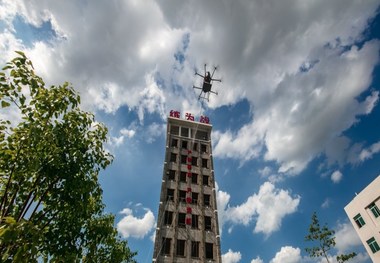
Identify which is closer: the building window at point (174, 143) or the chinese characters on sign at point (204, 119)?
the building window at point (174, 143)

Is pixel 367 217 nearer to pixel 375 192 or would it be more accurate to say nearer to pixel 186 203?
pixel 375 192

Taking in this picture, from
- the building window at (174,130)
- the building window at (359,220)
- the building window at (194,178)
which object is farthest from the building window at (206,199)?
the building window at (359,220)

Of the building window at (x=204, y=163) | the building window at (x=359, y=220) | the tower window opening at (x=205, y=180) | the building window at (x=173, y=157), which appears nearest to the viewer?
the building window at (x=359, y=220)

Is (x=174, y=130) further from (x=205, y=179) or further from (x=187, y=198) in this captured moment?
(x=187, y=198)

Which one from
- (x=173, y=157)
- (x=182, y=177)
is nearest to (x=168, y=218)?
(x=182, y=177)

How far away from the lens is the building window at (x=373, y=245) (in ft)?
93.7

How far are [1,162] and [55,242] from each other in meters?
2.76

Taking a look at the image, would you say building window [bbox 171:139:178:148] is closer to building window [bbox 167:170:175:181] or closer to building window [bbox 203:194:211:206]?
building window [bbox 167:170:175:181]

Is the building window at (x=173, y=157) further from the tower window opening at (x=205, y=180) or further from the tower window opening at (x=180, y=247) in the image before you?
the tower window opening at (x=180, y=247)

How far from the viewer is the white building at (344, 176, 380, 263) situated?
1129 inches

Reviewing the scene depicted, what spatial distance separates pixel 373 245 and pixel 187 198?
2356cm

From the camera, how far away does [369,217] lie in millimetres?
29797

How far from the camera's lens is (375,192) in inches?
1143

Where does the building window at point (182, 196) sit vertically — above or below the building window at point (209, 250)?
above
